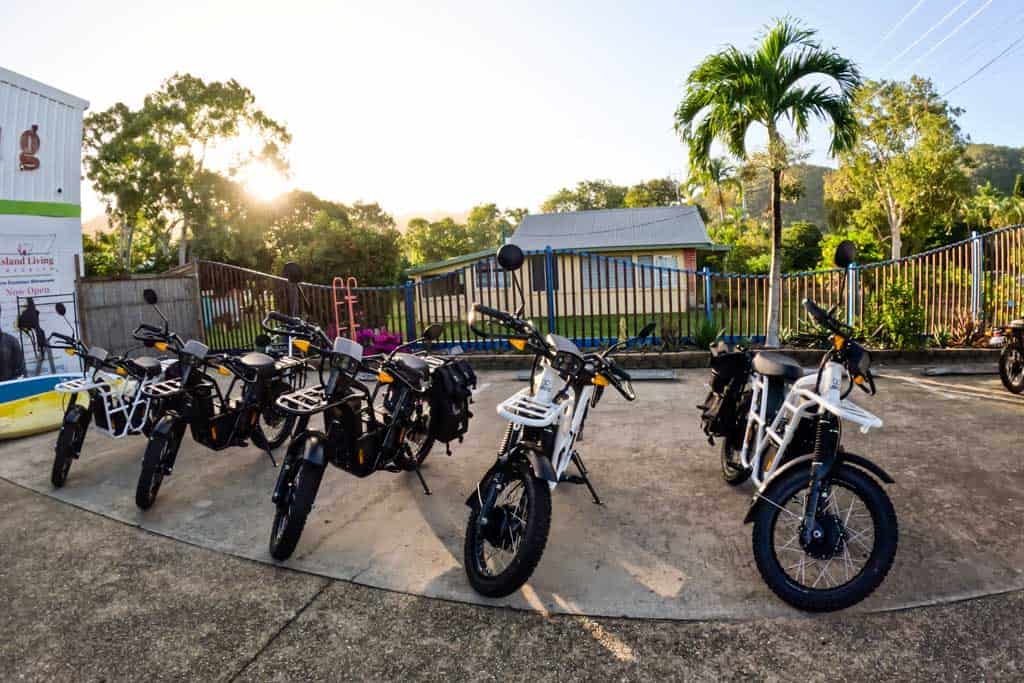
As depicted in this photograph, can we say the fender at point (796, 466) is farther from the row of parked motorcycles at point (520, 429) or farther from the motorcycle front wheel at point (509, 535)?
the motorcycle front wheel at point (509, 535)

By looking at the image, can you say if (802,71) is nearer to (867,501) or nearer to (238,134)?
(867,501)

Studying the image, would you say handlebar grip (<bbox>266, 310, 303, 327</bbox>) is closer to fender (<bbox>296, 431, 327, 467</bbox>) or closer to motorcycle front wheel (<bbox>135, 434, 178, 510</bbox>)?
motorcycle front wheel (<bbox>135, 434, 178, 510</bbox>)

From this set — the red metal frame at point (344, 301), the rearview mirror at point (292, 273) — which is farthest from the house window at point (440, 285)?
the rearview mirror at point (292, 273)

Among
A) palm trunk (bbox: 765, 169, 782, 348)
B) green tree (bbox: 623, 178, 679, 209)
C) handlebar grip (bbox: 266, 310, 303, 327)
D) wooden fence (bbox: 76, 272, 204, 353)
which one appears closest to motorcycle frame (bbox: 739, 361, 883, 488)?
handlebar grip (bbox: 266, 310, 303, 327)

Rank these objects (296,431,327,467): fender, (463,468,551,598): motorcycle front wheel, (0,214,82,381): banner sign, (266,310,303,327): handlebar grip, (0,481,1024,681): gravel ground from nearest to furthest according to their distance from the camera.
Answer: (0,481,1024,681): gravel ground
(463,468,551,598): motorcycle front wheel
(296,431,327,467): fender
(266,310,303,327): handlebar grip
(0,214,82,381): banner sign

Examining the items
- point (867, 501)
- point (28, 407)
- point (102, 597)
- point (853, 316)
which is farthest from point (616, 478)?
point (853, 316)

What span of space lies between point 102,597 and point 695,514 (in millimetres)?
3018

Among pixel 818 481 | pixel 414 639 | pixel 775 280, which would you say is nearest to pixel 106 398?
pixel 414 639

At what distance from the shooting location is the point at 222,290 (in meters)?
11.3

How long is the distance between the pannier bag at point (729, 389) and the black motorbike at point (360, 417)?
5.00ft

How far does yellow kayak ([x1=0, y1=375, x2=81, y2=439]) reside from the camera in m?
6.21

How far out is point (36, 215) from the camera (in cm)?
828

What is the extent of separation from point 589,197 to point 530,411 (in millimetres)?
55850

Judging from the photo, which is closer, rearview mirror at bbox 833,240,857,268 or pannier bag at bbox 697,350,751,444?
rearview mirror at bbox 833,240,857,268
